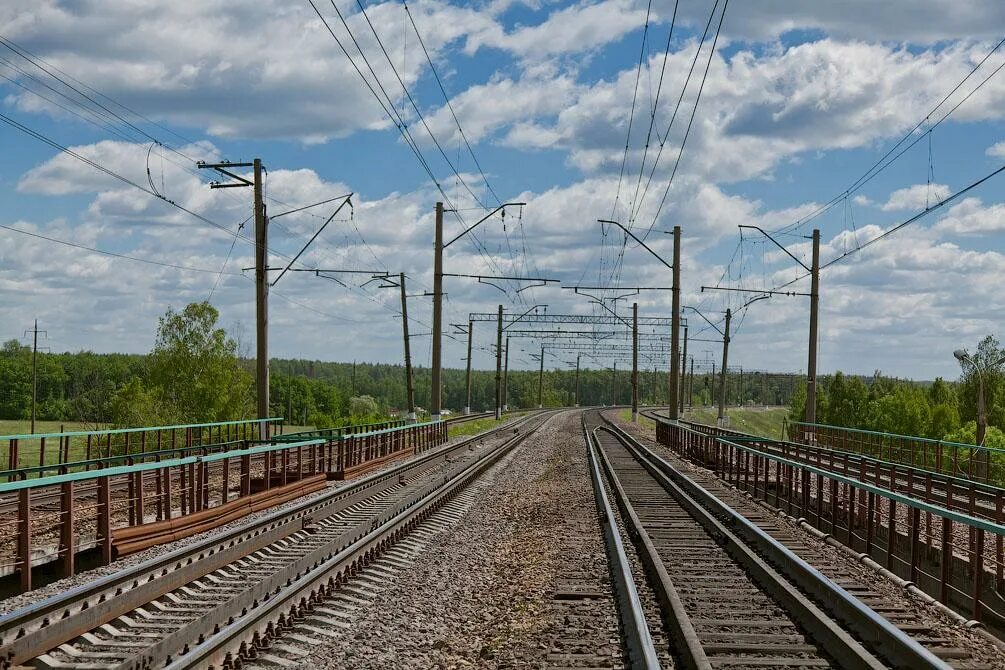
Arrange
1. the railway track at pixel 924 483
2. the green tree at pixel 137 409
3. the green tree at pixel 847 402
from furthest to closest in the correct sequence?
the green tree at pixel 847 402
the green tree at pixel 137 409
the railway track at pixel 924 483

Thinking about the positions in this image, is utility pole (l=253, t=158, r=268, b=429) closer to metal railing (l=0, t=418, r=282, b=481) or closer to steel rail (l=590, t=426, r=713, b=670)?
metal railing (l=0, t=418, r=282, b=481)

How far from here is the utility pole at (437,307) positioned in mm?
43156

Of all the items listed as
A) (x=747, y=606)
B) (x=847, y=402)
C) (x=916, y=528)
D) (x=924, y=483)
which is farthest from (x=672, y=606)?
(x=847, y=402)

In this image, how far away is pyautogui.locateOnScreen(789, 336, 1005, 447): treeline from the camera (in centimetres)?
10781

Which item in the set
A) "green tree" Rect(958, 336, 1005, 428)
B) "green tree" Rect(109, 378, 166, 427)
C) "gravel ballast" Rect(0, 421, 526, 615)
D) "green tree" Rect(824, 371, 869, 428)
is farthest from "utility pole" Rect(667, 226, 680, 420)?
"green tree" Rect(824, 371, 869, 428)

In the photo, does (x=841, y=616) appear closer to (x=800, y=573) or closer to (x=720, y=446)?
(x=800, y=573)

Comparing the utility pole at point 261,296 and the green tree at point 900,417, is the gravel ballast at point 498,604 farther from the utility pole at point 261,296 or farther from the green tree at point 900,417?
the green tree at point 900,417

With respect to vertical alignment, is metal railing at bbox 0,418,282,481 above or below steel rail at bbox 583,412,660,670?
above

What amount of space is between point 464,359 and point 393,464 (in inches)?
2074

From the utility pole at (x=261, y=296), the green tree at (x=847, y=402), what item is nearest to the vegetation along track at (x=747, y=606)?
the utility pole at (x=261, y=296)

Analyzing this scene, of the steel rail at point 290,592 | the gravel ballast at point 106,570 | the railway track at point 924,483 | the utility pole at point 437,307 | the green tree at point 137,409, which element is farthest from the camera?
the green tree at point 137,409

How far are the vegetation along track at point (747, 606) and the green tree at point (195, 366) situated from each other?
2386 inches

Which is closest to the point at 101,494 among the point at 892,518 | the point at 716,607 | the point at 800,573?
the point at 716,607

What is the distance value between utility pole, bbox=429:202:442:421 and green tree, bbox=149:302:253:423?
33.6 meters
